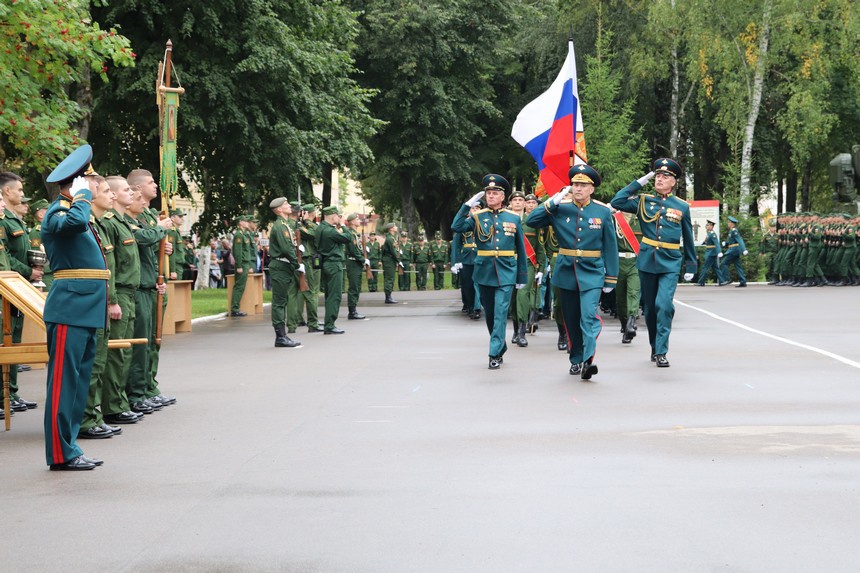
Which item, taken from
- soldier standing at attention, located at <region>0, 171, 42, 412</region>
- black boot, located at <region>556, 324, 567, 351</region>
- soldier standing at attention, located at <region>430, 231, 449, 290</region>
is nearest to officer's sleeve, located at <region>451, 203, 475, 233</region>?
black boot, located at <region>556, 324, 567, 351</region>

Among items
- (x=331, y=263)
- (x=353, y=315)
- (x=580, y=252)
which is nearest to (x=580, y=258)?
(x=580, y=252)

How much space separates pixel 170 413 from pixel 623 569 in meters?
5.98

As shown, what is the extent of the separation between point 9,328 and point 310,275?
11.4 metres

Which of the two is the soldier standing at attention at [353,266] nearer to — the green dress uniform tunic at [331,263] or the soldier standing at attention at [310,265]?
the soldier standing at attention at [310,265]

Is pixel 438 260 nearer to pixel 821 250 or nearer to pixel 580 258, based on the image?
pixel 821 250

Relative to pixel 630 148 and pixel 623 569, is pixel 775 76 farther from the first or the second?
pixel 623 569

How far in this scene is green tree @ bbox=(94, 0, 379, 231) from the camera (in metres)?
28.0

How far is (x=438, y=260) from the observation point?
42875 millimetres

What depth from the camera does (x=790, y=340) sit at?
16.9m

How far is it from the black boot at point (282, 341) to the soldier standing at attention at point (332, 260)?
2278 mm

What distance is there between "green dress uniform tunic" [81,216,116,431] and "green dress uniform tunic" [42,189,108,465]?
399 millimetres

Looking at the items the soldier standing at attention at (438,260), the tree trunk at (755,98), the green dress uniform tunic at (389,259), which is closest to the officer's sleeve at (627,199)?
the green dress uniform tunic at (389,259)

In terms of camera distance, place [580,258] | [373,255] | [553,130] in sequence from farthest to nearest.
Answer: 1. [373,255]
2. [553,130]
3. [580,258]

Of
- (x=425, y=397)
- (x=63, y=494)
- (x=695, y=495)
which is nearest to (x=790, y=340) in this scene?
(x=425, y=397)
